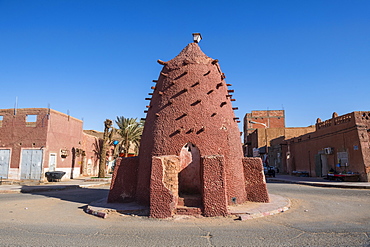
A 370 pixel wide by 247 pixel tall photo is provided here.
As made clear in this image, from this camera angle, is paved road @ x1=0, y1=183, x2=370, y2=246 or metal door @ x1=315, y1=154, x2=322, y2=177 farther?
metal door @ x1=315, y1=154, x2=322, y2=177

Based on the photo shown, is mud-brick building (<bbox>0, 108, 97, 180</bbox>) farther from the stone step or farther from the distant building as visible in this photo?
the distant building

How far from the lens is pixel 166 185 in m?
7.96

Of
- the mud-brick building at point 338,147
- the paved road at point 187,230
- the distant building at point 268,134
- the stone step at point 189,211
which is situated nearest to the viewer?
the paved road at point 187,230

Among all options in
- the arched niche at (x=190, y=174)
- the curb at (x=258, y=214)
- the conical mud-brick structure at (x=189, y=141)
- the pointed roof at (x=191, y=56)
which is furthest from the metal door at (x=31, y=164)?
the curb at (x=258, y=214)

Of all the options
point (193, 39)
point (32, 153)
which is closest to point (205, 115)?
point (193, 39)

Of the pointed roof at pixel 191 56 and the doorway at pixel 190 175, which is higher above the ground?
the pointed roof at pixel 191 56

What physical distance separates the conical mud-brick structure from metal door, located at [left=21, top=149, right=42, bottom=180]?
16.2 meters

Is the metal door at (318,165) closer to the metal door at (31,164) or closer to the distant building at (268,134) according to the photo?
the distant building at (268,134)

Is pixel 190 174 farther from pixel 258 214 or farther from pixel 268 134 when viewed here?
pixel 268 134

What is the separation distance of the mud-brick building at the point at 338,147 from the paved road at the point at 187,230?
12.9 m

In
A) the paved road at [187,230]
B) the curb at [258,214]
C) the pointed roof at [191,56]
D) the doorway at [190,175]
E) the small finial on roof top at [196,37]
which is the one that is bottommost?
the paved road at [187,230]

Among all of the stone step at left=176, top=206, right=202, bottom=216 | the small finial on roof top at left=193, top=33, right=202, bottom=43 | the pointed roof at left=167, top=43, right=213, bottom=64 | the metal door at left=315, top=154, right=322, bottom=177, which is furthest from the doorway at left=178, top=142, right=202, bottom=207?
the metal door at left=315, top=154, right=322, bottom=177

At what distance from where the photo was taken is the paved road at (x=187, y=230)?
560 cm

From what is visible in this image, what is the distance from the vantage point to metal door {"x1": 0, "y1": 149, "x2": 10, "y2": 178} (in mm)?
23781
